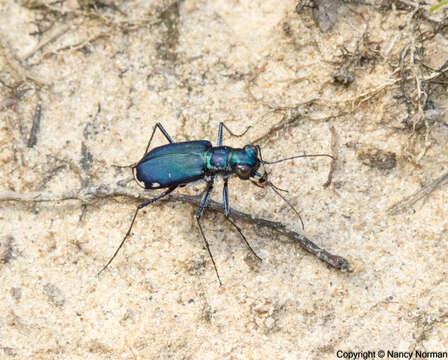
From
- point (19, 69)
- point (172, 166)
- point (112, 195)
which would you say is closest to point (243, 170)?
point (172, 166)

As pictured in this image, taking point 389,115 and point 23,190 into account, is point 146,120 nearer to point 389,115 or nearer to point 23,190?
point 23,190

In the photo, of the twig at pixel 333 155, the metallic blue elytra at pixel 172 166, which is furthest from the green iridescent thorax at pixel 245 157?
the twig at pixel 333 155

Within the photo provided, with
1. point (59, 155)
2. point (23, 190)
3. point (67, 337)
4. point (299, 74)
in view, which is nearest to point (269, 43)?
point (299, 74)

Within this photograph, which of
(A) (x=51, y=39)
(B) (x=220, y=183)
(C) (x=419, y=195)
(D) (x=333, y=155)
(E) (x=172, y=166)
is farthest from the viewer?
(A) (x=51, y=39)

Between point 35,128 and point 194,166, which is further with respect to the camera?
point 35,128

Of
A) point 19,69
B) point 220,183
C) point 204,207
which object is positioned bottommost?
point 204,207

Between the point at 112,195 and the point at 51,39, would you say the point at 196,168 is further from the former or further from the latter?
the point at 51,39

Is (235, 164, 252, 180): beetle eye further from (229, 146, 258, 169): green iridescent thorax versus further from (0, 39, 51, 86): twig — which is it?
(0, 39, 51, 86): twig

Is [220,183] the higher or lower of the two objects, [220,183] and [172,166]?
the higher
